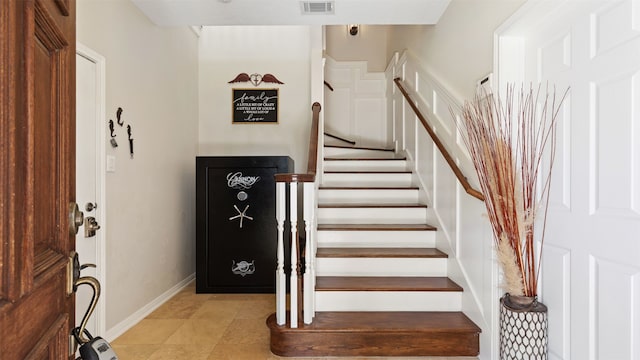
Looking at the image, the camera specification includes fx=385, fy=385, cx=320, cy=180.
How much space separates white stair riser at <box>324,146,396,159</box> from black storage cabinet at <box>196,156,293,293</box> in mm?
1114

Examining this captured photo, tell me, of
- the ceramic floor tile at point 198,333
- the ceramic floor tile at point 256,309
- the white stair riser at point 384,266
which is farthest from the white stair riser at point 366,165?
the ceramic floor tile at point 198,333

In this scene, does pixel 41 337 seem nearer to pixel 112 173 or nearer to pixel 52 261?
pixel 52 261

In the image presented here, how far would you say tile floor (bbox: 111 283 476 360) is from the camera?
92.7 inches

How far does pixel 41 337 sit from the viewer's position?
2.30ft

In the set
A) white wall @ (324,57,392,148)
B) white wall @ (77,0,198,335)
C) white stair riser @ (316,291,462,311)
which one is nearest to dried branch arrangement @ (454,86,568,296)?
white stair riser @ (316,291,462,311)

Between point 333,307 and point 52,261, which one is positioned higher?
point 52,261

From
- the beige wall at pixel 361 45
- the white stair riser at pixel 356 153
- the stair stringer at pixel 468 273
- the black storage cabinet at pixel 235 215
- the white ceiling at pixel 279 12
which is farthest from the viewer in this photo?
the beige wall at pixel 361 45

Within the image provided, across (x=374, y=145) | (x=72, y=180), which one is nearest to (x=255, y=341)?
(x=72, y=180)

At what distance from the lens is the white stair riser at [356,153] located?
15.4 feet

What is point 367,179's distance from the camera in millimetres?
3934

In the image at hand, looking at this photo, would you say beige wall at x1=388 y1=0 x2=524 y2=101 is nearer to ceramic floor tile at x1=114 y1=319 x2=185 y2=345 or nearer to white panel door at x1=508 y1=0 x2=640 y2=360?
white panel door at x1=508 y1=0 x2=640 y2=360

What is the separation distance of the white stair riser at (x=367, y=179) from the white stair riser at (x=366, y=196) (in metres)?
0.24

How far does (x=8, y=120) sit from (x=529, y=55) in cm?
214

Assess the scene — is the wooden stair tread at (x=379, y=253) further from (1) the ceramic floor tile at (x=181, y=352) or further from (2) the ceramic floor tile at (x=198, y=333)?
(1) the ceramic floor tile at (x=181, y=352)
